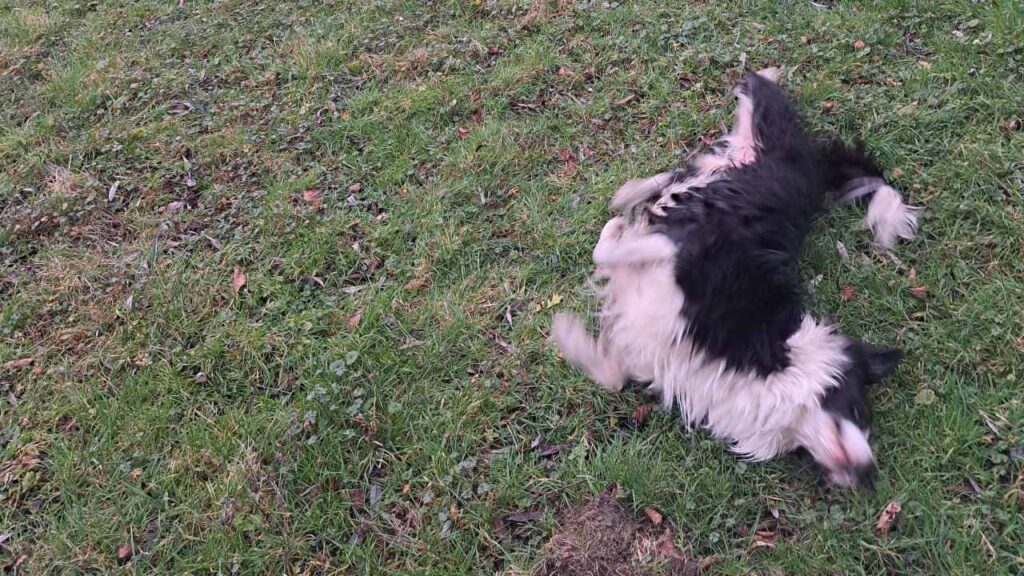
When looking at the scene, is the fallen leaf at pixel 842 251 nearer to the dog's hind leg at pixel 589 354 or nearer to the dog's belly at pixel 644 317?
the dog's belly at pixel 644 317

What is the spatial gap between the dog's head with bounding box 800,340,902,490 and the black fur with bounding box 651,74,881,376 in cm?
21

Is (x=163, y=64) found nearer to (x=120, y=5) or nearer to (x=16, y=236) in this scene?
(x=120, y=5)

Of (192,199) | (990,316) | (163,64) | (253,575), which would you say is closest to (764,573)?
(990,316)

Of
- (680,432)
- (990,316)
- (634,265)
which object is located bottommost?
(680,432)

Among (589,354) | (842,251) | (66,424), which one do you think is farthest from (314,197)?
(842,251)

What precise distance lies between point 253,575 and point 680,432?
1.78m

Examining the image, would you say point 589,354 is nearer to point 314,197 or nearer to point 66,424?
A: point 314,197

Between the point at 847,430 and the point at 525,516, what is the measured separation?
1235 mm

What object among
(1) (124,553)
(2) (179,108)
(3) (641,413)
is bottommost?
(1) (124,553)

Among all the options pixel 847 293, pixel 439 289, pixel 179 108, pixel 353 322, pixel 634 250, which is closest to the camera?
pixel 634 250

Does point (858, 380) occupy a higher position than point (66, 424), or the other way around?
point (858, 380)

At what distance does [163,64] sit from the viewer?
503cm

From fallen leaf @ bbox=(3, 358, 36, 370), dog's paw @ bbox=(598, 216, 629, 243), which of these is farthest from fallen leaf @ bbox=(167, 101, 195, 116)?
dog's paw @ bbox=(598, 216, 629, 243)

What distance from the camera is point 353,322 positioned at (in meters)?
3.27
